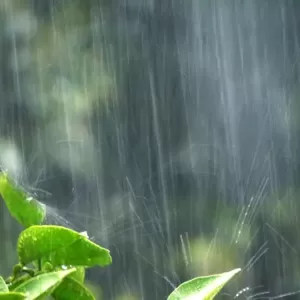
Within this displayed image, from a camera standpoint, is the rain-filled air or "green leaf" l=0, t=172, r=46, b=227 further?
the rain-filled air

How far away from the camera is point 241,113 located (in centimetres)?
82

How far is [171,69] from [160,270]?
12.4 inches

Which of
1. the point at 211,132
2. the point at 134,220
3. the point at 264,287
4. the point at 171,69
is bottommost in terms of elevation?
the point at 264,287

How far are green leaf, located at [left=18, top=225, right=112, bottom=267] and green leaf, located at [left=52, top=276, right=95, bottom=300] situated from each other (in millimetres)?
18

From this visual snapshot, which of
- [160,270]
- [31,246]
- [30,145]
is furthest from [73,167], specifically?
[31,246]

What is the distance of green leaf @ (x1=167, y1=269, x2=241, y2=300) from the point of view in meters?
0.47

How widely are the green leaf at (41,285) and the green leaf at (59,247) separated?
41mm

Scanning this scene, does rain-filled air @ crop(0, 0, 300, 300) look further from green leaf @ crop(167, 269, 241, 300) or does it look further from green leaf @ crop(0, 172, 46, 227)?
green leaf @ crop(167, 269, 241, 300)

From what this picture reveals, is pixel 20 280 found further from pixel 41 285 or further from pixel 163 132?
pixel 163 132

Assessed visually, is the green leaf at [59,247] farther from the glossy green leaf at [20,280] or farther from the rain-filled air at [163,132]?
the rain-filled air at [163,132]

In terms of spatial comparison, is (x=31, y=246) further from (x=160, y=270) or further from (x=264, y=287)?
(x=264, y=287)

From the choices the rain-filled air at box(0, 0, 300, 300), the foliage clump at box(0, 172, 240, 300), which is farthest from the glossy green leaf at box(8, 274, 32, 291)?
the rain-filled air at box(0, 0, 300, 300)

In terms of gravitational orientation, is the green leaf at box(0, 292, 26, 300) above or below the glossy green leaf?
above

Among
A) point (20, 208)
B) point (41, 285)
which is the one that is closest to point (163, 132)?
point (20, 208)
